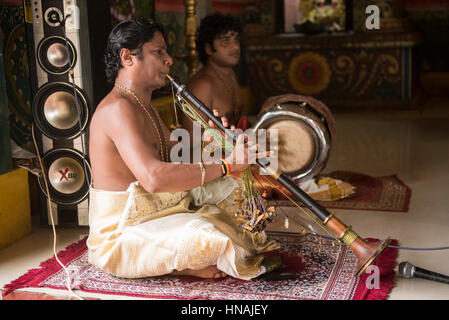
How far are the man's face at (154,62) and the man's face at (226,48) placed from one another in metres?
1.23

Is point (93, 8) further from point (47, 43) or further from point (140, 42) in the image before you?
point (140, 42)

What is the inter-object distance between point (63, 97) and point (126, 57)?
0.86 m

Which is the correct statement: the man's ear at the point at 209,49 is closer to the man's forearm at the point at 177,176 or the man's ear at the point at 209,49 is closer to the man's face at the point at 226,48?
the man's face at the point at 226,48

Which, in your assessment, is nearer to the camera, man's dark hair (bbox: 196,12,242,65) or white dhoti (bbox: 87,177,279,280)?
white dhoti (bbox: 87,177,279,280)

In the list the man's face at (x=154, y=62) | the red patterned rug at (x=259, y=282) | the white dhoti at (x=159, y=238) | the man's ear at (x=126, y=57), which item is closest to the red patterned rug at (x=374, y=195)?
the red patterned rug at (x=259, y=282)

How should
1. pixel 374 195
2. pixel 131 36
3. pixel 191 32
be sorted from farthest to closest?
pixel 191 32 < pixel 374 195 < pixel 131 36

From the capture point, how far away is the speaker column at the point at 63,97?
3.08 meters

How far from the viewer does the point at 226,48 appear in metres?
3.70

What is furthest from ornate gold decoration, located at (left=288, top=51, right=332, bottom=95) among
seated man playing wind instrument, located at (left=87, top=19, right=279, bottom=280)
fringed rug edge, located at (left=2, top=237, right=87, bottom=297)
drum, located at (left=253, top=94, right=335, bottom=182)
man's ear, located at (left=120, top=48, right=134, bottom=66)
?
man's ear, located at (left=120, top=48, right=134, bottom=66)

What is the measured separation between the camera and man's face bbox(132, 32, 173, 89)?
2461 mm

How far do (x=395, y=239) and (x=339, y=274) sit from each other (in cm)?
66

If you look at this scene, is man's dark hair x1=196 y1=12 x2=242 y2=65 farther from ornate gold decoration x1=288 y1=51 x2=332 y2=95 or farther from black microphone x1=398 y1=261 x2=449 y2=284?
ornate gold decoration x1=288 y1=51 x2=332 y2=95

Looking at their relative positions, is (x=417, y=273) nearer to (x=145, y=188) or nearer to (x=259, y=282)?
(x=259, y=282)

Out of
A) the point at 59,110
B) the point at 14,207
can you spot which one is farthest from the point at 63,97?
the point at 14,207
